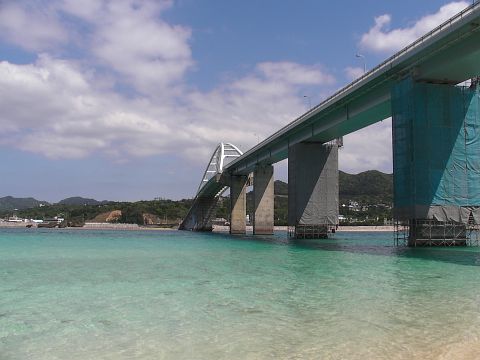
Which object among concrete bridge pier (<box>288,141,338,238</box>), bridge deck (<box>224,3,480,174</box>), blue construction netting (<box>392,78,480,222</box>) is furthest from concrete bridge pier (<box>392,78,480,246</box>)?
concrete bridge pier (<box>288,141,338,238</box>)

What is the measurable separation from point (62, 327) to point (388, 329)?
23.9ft

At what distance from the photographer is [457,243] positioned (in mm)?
43312

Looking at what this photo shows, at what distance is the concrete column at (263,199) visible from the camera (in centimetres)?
8438

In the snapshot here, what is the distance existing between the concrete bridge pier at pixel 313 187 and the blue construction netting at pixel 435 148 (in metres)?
Result: 23.8

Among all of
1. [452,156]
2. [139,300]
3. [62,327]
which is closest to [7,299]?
[139,300]

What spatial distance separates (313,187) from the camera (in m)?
66.2

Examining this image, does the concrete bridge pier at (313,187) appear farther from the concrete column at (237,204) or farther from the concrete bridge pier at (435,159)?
the concrete column at (237,204)

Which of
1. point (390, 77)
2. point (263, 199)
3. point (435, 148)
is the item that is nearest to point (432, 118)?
point (435, 148)

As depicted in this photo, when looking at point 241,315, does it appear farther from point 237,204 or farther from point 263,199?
point 237,204

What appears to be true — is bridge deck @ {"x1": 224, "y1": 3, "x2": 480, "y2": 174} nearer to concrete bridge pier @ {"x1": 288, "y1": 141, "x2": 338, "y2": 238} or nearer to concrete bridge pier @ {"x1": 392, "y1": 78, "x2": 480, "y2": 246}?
concrete bridge pier @ {"x1": 392, "y1": 78, "x2": 480, "y2": 246}

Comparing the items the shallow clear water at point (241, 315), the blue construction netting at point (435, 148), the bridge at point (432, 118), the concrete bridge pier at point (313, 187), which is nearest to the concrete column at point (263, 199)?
the concrete bridge pier at point (313, 187)

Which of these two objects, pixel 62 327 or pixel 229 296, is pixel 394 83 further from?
pixel 62 327

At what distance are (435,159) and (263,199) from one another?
4629 cm

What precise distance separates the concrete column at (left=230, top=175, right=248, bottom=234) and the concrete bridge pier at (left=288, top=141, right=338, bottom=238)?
2966cm
